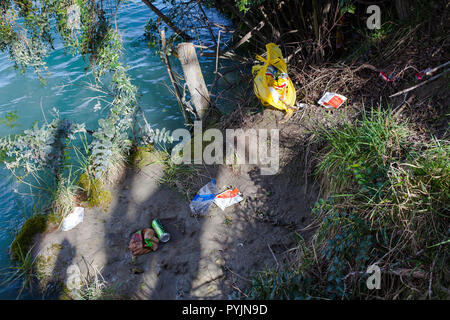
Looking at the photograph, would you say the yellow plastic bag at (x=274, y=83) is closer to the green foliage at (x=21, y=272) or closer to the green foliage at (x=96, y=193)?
the green foliage at (x=96, y=193)

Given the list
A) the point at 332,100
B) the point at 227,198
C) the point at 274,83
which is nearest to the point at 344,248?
the point at 227,198

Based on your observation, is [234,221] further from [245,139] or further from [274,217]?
[245,139]

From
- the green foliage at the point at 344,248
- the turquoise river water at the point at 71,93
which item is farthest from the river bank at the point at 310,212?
the turquoise river water at the point at 71,93

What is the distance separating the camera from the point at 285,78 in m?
4.00

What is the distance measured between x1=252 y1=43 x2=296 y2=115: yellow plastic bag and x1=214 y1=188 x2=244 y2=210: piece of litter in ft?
4.14

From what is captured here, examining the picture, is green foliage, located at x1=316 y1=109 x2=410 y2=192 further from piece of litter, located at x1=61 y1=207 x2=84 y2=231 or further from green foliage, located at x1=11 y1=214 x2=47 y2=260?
green foliage, located at x1=11 y1=214 x2=47 y2=260

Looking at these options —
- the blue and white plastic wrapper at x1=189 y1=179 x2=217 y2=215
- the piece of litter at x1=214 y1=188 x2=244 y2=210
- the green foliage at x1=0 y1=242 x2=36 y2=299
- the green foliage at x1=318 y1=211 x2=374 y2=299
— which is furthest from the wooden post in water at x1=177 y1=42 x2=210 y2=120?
the green foliage at x1=0 y1=242 x2=36 y2=299

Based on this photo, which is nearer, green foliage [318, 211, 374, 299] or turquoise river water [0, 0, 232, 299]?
green foliage [318, 211, 374, 299]

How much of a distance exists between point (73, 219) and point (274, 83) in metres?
3.00

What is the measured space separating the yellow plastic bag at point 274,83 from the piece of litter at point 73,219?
2717 mm

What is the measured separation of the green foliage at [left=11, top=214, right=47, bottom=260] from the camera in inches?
142

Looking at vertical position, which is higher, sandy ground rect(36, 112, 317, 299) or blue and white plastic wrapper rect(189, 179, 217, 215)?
blue and white plastic wrapper rect(189, 179, 217, 215)
